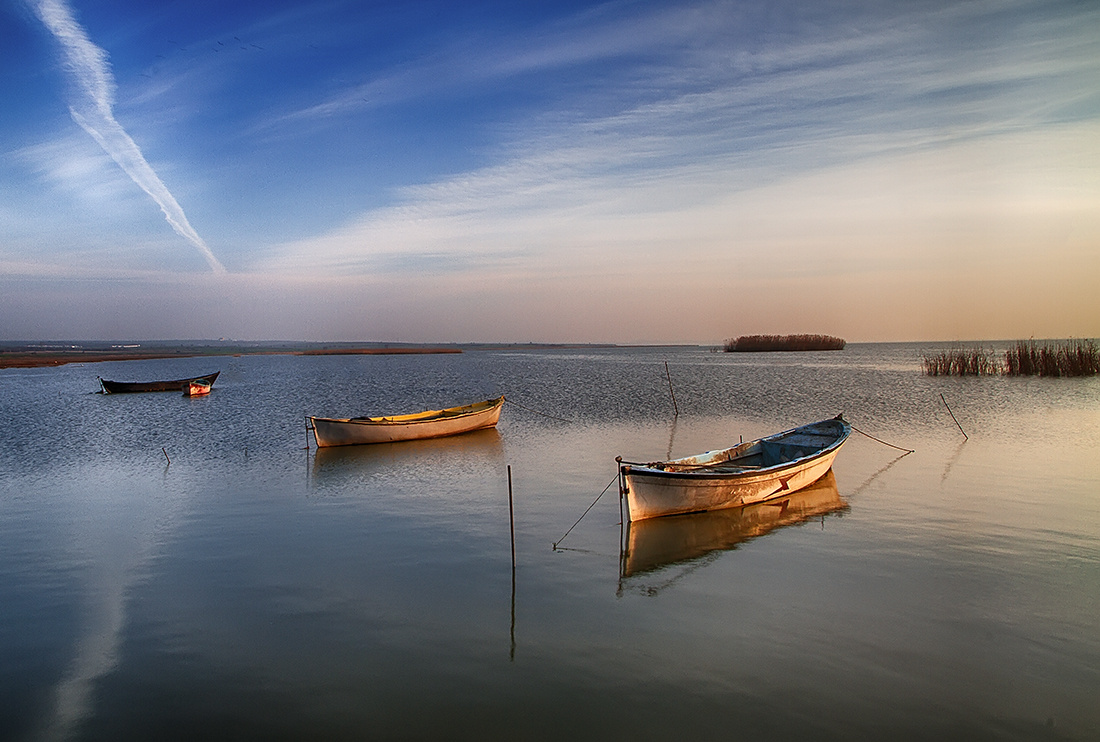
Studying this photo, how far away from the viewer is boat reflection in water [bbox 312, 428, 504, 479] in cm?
1766

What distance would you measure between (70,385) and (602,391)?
38.9 m

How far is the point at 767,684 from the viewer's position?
630 cm

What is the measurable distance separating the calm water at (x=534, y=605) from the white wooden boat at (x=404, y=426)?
8.50 ft

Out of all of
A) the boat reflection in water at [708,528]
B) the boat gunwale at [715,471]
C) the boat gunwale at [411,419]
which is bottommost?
the boat reflection in water at [708,528]

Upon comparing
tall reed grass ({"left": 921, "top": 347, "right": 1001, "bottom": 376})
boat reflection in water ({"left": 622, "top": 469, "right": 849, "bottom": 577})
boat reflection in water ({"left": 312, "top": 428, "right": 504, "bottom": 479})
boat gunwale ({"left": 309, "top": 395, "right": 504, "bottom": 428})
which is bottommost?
boat reflection in water ({"left": 312, "top": 428, "right": 504, "bottom": 479})

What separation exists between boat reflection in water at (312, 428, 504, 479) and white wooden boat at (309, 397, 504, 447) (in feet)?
0.76

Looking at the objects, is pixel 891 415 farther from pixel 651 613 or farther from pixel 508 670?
pixel 508 670

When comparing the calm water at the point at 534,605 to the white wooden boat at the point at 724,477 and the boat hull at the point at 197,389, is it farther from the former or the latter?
the boat hull at the point at 197,389

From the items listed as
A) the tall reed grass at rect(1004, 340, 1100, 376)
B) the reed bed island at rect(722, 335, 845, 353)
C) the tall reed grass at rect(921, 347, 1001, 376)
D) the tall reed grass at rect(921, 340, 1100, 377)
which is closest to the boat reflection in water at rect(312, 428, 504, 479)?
the tall reed grass at rect(921, 347, 1001, 376)

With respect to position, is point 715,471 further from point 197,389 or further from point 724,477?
point 197,389

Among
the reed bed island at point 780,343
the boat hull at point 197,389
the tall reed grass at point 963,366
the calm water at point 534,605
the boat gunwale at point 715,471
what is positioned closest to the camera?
the calm water at point 534,605

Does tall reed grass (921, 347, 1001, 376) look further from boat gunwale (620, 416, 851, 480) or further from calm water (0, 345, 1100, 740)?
boat gunwale (620, 416, 851, 480)

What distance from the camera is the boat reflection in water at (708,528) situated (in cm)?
Result: 1005

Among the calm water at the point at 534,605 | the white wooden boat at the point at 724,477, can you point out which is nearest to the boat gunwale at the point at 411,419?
the calm water at the point at 534,605
